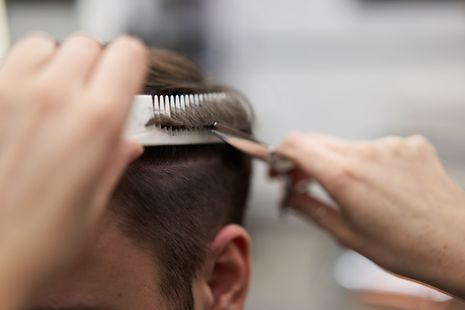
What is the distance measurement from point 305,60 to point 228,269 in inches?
86.0

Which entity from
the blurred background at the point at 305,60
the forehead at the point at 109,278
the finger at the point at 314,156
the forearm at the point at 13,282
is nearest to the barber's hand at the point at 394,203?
the finger at the point at 314,156

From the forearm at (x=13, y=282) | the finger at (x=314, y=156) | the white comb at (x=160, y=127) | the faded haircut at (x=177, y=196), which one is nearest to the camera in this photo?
the forearm at (x=13, y=282)

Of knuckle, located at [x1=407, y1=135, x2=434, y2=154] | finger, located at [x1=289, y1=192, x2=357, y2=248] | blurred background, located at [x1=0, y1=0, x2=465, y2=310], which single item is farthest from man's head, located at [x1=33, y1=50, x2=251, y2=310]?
blurred background, located at [x1=0, y1=0, x2=465, y2=310]

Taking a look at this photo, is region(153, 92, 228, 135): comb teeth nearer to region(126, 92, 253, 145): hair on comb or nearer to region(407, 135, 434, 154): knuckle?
region(126, 92, 253, 145): hair on comb

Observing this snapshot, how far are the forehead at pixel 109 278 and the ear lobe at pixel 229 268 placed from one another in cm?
14

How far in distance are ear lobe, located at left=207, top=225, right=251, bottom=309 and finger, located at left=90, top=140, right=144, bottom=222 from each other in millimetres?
460

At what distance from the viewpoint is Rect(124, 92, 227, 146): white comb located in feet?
2.43

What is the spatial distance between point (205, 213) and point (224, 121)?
5.5 inches

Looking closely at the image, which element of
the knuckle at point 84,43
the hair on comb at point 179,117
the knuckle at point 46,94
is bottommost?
the hair on comb at point 179,117

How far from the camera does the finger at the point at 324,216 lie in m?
0.99

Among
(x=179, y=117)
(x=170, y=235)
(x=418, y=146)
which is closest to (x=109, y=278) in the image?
(x=170, y=235)

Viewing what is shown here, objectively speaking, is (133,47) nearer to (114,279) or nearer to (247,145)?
(114,279)

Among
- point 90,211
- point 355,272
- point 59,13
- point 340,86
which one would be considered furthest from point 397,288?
point 59,13

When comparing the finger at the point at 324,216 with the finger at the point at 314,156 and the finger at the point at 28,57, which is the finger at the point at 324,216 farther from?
the finger at the point at 28,57
